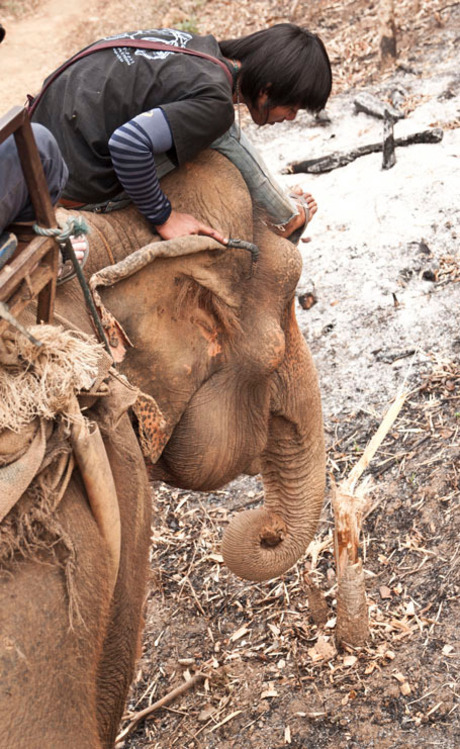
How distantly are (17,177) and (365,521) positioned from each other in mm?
3256

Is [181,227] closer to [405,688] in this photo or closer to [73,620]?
[73,620]

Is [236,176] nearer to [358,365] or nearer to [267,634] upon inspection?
[267,634]

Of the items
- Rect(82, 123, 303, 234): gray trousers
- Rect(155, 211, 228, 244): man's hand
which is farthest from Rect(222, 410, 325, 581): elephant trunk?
Rect(155, 211, 228, 244): man's hand

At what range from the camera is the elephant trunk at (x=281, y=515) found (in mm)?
3656

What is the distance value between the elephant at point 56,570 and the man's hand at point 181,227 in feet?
2.12

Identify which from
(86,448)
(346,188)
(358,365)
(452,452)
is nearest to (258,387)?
(86,448)

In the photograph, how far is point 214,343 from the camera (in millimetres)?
2965

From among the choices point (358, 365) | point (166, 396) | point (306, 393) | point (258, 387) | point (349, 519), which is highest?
point (166, 396)

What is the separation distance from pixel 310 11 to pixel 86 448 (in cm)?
973

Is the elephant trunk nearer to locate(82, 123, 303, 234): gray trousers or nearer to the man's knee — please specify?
locate(82, 123, 303, 234): gray trousers

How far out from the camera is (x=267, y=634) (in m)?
4.33

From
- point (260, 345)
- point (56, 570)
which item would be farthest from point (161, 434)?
point (56, 570)

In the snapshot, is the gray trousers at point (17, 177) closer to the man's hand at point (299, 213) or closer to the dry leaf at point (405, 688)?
the man's hand at point (299, 213)

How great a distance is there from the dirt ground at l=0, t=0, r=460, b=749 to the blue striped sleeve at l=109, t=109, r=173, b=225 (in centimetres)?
211
